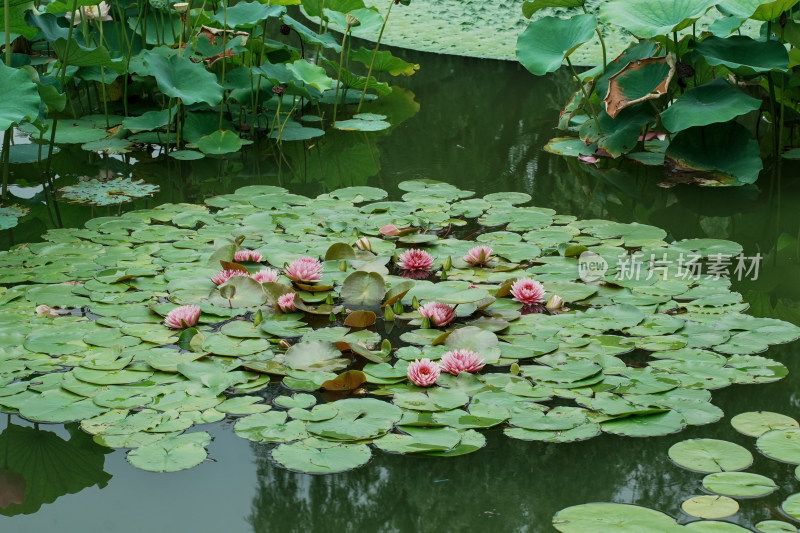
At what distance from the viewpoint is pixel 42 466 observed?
184 cm

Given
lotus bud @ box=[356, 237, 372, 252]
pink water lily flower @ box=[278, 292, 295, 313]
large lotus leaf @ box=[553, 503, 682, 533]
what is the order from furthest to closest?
lotus bud @ box=[356, 237, 372, 252]
pink water lily flower @ box=[278, 292, 295, 313]
large lotus leaf @ box=[553, 503, 682, 533]

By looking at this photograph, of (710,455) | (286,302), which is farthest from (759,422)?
(286,302)

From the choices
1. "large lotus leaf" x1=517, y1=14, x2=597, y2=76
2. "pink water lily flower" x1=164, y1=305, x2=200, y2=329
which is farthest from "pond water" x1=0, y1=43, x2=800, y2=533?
"large lotus leaf" x1=517, y1=14, x2=597, y2=76

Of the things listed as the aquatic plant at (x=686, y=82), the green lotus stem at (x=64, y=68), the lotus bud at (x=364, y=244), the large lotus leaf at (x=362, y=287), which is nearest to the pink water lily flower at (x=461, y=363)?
the large lotus leaf at (x=362, y=287)

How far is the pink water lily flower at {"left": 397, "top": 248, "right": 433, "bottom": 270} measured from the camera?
2.73 metres

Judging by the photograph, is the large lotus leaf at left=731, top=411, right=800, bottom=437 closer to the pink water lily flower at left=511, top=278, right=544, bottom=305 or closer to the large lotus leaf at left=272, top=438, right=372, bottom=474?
the pink water lily flower at left=511, top=278, right=544, bottom=305

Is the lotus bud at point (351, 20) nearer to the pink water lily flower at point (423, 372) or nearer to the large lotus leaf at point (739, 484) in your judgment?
the pink water lily flower at point (423, 372)

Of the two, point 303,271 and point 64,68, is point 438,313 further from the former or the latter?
point 64,68

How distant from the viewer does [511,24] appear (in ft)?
23.8

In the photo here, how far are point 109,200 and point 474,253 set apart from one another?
1.58 meters

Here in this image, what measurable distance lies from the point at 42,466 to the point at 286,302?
80 centimetres

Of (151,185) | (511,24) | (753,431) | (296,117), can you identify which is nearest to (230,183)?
(151,185)

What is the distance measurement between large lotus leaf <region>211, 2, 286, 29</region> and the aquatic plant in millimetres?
1110

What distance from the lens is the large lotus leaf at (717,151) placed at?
3678mm
